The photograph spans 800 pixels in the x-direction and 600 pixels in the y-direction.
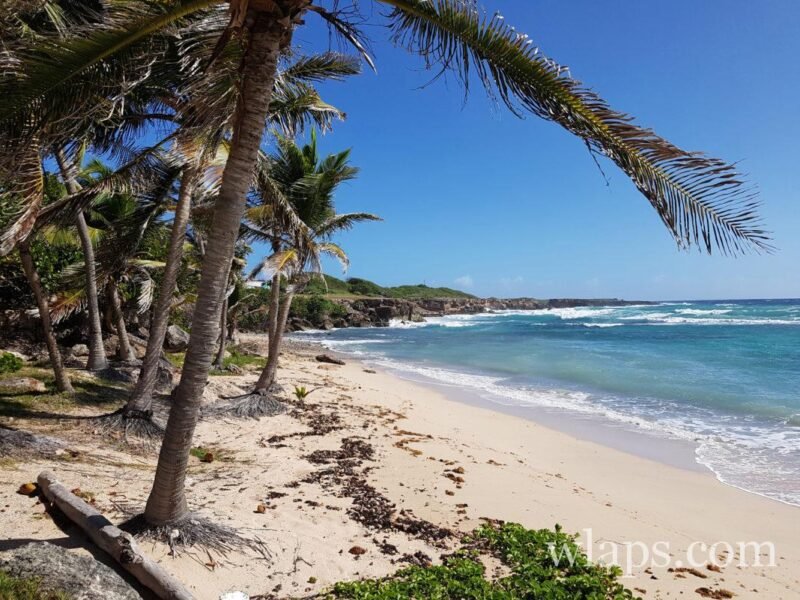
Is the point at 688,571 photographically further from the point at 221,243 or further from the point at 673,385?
the point at 673,385

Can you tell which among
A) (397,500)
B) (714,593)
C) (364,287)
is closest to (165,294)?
(397,500)

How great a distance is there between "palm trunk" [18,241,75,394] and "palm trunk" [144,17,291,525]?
187 inches

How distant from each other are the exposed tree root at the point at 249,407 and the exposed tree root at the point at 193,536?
5.31m

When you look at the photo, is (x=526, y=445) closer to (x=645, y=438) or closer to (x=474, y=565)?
(x=645, y=438)

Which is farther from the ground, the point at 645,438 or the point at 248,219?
the point at 248,219

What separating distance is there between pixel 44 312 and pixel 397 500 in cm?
656

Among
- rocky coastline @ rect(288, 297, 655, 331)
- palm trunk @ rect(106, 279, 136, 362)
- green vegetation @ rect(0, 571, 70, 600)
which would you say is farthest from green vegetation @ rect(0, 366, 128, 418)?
rocky coastline @ rect(288, 297, 655, 331)

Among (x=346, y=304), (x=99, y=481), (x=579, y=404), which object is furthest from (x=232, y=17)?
(x=346, y=304)

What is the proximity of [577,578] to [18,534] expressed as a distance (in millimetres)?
4471

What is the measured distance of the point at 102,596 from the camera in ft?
9.26

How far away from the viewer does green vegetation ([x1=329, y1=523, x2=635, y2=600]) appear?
3850 mm

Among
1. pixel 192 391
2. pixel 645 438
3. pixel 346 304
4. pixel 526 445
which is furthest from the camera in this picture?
pixel 346 304

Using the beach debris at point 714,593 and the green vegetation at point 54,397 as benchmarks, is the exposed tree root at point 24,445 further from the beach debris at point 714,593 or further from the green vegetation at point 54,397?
the beach debris at point 714,593

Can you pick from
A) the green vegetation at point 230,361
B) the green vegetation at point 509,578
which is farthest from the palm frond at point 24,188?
the green vegetation at point 230,361
